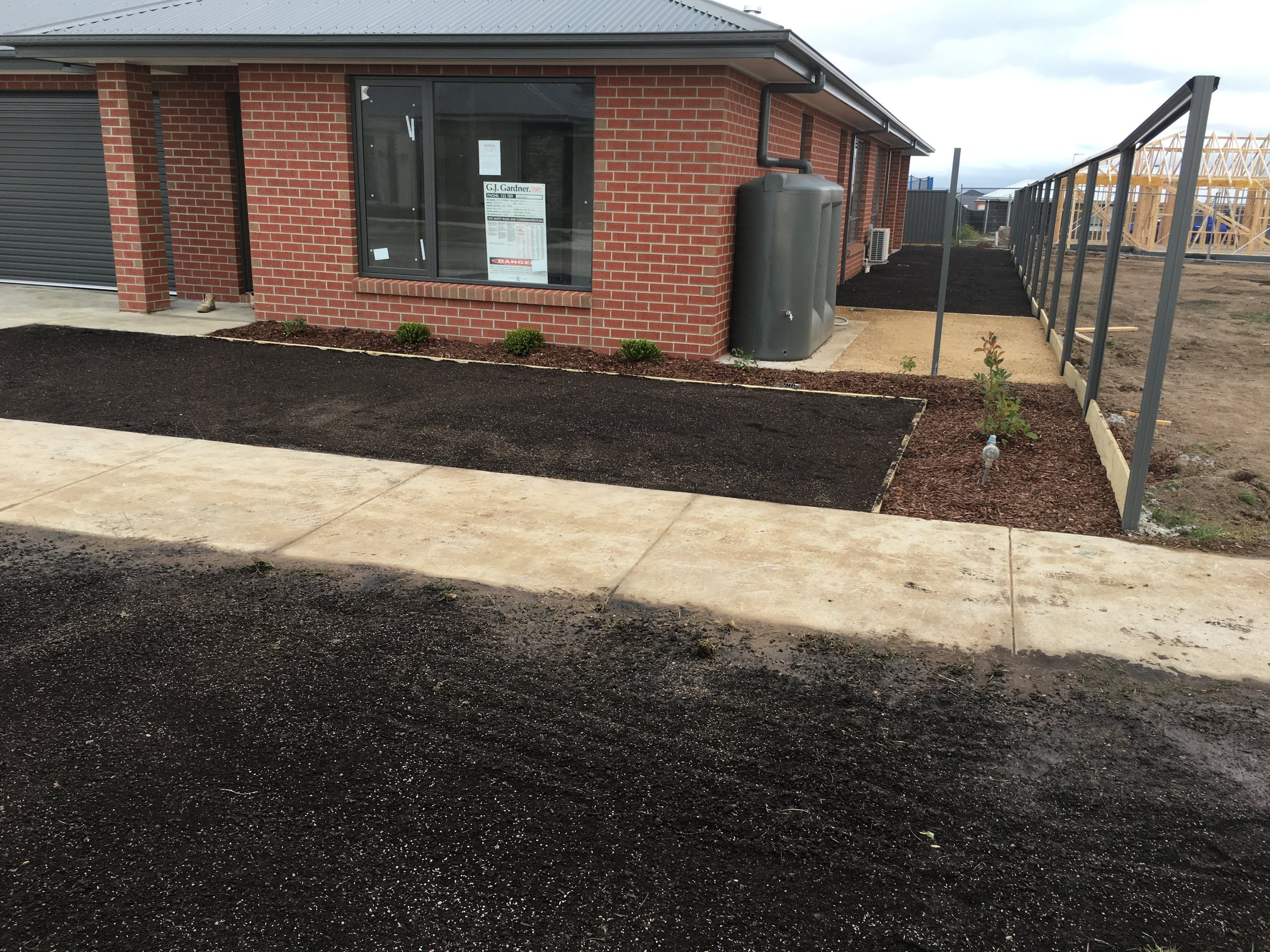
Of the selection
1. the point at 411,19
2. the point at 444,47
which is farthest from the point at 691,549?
the point at 411,19

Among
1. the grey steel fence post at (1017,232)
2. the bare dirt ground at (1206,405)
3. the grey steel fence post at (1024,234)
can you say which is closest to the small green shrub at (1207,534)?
the bare dirt ground at (1206,405)

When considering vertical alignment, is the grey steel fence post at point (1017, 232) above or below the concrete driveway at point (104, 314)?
above

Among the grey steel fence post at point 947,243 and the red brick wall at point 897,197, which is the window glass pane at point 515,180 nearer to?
the grey steel fence post at point 947,243

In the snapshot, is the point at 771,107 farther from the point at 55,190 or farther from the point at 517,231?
the point at 55,190

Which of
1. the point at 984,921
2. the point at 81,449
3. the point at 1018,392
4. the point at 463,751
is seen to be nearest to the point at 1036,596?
the point at 984,921

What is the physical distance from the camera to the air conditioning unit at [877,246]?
25.3 m

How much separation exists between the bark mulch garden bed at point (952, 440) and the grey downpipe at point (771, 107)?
2582 millimetres

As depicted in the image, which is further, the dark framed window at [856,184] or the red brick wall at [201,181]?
the dark framed window at [856,184]

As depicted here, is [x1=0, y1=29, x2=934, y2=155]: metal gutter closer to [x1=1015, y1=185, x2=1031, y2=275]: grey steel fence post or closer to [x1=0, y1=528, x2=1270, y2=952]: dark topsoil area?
[x1=0, y1=528, x2=1270, y2=952]: dark topsoil area

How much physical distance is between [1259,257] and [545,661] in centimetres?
3699

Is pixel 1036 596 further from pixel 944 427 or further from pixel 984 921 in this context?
pixel 944 427

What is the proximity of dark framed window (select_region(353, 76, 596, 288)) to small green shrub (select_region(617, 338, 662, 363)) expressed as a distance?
0.96 m

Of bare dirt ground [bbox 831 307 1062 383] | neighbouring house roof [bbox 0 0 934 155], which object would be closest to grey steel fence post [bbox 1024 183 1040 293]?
bare dirt ground [bbox 831 307 1062 383]

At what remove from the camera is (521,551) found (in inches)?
219
